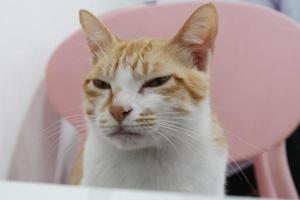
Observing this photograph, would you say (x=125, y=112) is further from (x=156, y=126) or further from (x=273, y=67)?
(x=273, y=67)

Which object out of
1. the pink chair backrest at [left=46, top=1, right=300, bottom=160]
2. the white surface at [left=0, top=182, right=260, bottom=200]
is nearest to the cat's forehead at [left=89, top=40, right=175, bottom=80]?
the pink chair backrest at [left=46, top=1, right=300, bottom=160]

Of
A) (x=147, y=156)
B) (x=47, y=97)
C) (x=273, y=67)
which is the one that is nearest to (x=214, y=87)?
(x=273, y=67)

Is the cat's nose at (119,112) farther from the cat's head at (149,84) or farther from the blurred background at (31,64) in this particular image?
the blurred background at (31,64)

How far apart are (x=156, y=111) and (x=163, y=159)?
9 cm

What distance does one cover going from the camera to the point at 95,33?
1.87 feet

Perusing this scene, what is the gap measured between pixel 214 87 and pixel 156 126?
241mm

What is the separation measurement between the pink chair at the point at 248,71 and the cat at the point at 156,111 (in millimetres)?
108

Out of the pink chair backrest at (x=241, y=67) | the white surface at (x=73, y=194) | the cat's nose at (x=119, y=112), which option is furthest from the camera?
the pink chair backrest at (x=241, y=67)

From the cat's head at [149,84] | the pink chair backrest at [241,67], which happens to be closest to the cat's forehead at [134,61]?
the cat's head at [149,84]

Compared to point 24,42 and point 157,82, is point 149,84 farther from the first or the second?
point 24,42

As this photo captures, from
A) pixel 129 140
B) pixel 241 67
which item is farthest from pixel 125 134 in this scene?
pixel 241 67

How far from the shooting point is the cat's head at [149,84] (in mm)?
491

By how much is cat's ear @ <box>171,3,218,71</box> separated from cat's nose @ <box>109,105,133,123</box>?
13 centimetres

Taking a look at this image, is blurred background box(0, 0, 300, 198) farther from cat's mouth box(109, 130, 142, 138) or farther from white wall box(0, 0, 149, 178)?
cat's mouth box(109, 130, 142, 138)
